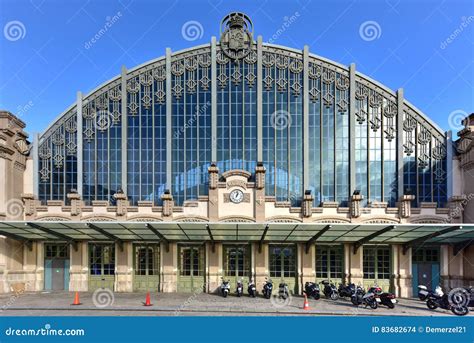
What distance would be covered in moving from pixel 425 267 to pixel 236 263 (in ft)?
43.3

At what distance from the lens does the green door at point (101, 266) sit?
27547 mm

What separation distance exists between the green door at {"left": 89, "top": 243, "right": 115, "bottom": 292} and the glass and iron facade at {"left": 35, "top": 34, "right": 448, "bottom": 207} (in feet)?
11.9

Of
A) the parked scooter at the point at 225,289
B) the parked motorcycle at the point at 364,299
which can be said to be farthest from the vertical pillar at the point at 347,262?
the parked scooter at the point at 225,289

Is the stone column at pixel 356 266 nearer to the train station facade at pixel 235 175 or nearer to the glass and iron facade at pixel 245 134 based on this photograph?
the train station facade at pixel 235 175

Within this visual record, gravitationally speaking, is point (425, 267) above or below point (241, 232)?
below

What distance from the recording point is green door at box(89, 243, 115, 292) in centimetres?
2755

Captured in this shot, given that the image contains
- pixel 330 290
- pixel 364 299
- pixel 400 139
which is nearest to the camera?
pixel 364 299

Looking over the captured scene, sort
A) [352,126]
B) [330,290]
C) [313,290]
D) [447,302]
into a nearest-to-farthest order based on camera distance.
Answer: [447,302] < [313,290] < [330,290] < [352,126]

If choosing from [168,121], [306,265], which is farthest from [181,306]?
[168,121]

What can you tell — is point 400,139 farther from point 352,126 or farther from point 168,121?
point 168,121

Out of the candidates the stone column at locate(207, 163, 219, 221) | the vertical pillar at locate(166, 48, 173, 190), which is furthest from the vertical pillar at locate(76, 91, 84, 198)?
the stone column at locate(207, 163, 219, 221)

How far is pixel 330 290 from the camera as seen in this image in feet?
81.7

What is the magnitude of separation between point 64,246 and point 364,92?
2440 cm

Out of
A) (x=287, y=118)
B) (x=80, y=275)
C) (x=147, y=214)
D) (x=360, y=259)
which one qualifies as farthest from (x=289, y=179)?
(x=80, y=275)
